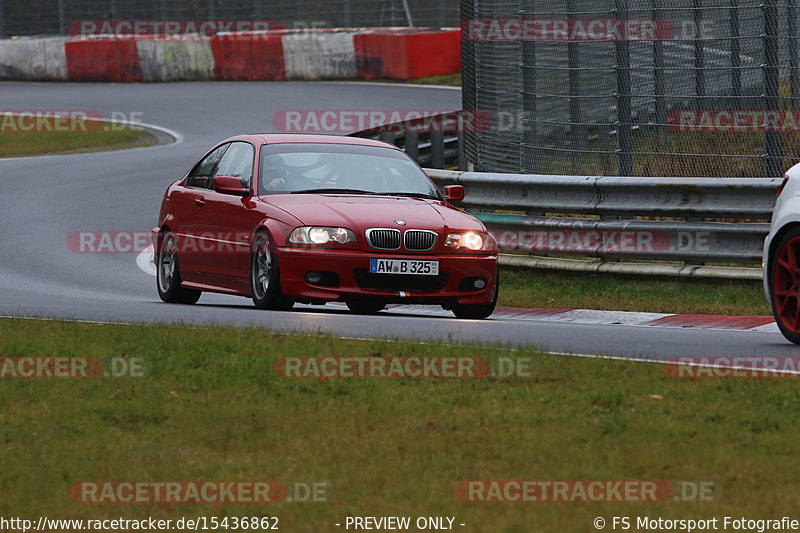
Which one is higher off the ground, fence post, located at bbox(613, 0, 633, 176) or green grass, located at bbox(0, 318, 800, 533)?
fence post, located at bbox(613, 0, 633, 176)

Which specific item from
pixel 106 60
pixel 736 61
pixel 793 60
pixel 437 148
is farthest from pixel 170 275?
pixel 106 60

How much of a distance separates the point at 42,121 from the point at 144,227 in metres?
11.6

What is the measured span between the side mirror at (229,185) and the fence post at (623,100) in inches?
175

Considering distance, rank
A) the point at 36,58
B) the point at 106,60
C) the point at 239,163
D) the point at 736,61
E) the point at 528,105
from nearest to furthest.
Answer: the point at 239,163 → the point at 736,61 → the point at 528,105 → the point at 106,60 → the point at 36,58

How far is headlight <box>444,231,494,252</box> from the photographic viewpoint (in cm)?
1188

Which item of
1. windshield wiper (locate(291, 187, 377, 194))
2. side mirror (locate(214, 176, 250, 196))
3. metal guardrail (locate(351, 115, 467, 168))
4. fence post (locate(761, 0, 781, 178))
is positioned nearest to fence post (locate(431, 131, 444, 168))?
metal guardrail (locate(351, 115, 467, 168))

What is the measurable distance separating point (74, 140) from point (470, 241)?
702 inches

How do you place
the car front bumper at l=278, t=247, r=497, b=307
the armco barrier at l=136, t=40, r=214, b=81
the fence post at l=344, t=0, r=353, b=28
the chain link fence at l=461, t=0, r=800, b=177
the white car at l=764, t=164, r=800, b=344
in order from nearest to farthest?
the white car at l=764, t=164, r=800, b=344 → the car front bumper at l=278, t=247, r=497, b=307 → the chain link fence at l=461, t=0, r=800, b=177 → the fence post at l=344, t=0, r=353, b=28 → the armco barrier at l=136, t=40, r=214, b=81

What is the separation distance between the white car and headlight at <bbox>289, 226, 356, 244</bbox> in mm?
3234

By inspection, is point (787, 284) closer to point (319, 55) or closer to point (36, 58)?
point (319, 55)

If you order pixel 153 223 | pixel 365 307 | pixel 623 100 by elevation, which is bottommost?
pixel 153 223

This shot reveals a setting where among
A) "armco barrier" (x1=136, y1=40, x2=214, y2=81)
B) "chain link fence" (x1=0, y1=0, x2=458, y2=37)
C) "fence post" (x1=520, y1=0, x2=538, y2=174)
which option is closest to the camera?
"fence post" (x1=520, y1=0, x2=538, y2=174)

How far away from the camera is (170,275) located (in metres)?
13.7

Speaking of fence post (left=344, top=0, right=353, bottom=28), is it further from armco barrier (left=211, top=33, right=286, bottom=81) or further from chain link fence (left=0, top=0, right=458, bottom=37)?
armco barrier (left=211, top=33, right=286, bottom=81)
